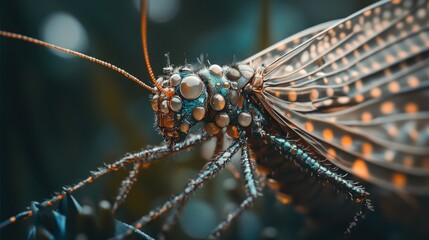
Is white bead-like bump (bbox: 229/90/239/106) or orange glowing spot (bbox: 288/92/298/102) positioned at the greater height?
white bead-like bump (bbox: 229/90/239/106)

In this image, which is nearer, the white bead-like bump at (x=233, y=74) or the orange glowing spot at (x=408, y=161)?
the orange glowing spot at (x=408, y=161)

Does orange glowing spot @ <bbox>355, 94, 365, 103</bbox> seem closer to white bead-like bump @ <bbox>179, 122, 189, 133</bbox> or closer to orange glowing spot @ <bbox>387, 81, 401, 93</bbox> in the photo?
orange glowing spot @ <bbox>387, 81, 401, 93</bbox>

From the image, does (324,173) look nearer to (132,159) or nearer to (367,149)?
(367,149)

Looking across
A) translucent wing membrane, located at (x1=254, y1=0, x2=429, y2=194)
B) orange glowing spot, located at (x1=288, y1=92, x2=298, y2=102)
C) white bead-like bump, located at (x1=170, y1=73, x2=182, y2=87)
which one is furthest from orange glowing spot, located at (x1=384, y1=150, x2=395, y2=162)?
white bead-like bump, located at (x1=170, y1=73, x2=182, y2=87)

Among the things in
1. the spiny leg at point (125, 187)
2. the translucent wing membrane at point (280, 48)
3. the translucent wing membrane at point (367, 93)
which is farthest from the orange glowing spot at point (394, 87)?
the spiny leg at point (125, 187)

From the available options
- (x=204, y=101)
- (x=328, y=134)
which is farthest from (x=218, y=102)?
(x=328, y=134)

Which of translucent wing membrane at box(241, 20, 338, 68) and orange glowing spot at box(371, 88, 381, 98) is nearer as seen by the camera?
orange glowing spot at box(371, 88, 381, 98)

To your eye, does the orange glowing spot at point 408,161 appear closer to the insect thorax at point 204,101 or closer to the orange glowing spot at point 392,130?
the orange glowing spot at point 392,130
